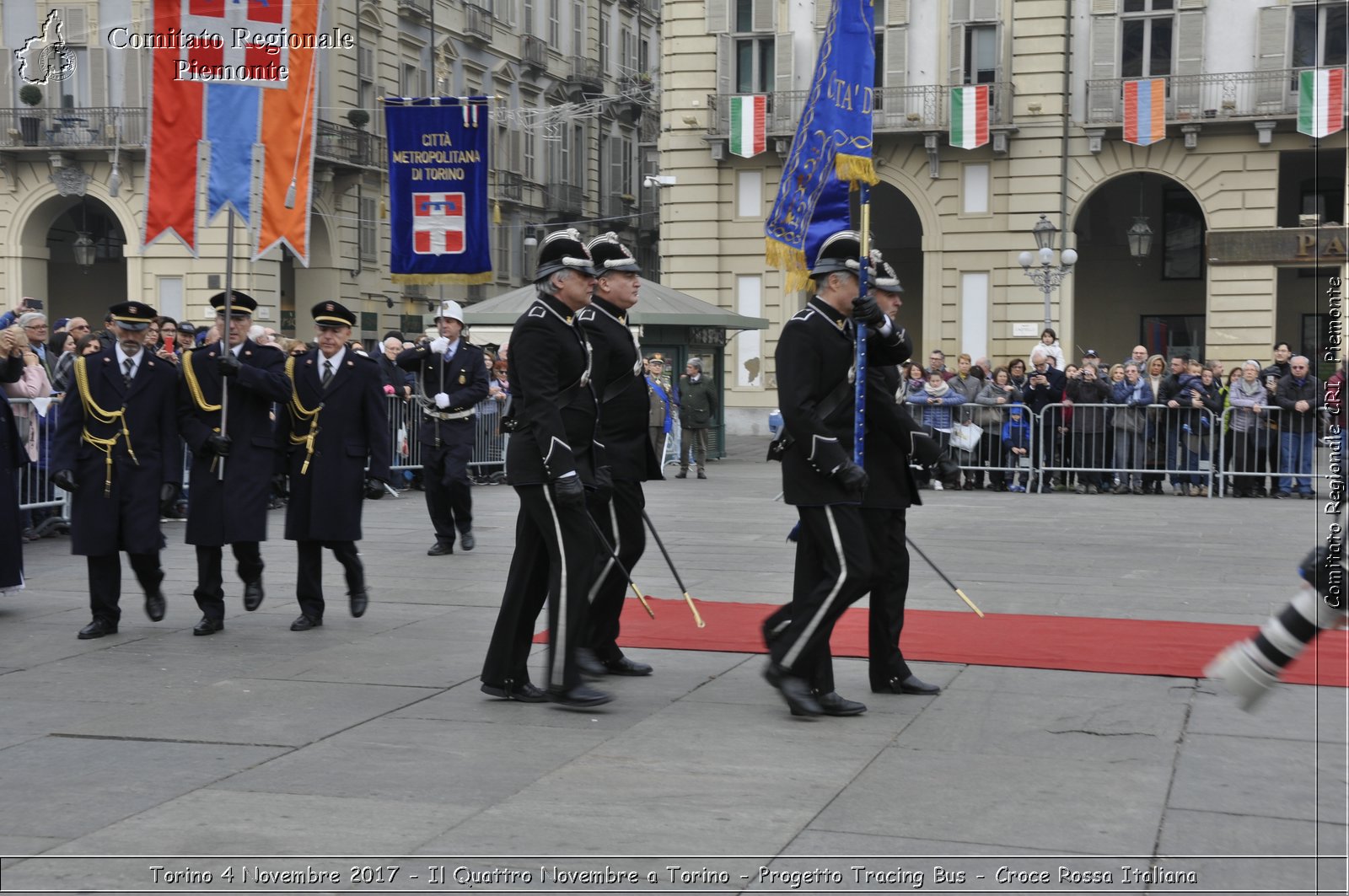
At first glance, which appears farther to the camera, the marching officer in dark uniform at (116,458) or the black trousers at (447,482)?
the black trousers at (447,482)

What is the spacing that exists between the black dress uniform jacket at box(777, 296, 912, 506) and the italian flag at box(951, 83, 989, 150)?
2680 cm

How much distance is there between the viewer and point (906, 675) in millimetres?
7230

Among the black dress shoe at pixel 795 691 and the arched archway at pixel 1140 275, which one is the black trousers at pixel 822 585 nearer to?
the black dress shoe at pixel 795 691

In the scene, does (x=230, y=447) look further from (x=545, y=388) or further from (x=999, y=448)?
(x=999, y=448)

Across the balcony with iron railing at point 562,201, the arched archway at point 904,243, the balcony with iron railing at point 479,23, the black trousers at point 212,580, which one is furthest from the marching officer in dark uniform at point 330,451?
the balcony with iron railing at point 562,201

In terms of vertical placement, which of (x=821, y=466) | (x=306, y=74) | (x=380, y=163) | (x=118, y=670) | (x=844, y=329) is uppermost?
(x=380, y=163)

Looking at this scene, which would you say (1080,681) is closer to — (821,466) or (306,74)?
(821,466)

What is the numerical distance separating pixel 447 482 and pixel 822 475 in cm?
660

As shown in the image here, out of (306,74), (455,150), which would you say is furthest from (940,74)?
(306,74)

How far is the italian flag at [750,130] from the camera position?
33938 millimetres

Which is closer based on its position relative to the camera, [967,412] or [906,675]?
[906,675]

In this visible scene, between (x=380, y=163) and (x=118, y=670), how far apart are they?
109 feet

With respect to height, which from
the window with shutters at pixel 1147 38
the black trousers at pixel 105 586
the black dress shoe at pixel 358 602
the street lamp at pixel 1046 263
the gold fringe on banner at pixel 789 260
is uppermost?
the window with shutters at pixel 1147 38

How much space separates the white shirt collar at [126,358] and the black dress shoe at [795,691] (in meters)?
4.32
